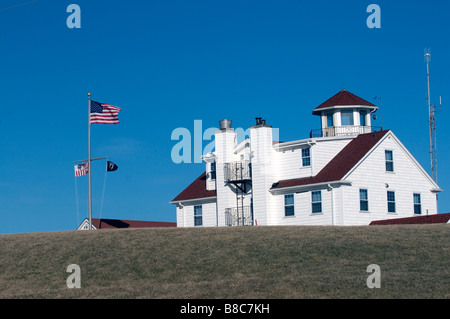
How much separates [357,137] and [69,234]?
22.2 meters

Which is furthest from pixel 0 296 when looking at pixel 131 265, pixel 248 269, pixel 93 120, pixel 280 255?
pixel 93 120

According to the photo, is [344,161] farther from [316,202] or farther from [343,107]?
[343,107]

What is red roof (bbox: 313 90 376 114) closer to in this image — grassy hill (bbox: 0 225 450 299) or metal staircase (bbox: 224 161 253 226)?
metal staircase (bbox: 224 161 253 226)

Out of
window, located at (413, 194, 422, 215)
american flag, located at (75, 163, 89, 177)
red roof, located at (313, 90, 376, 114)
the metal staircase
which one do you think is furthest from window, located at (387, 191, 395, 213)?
american flag, located at (75, 163, 89, 177)

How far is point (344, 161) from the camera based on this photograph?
5212cm

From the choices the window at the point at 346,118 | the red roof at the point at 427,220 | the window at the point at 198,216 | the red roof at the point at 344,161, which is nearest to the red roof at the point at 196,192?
the window at the point at 198,216

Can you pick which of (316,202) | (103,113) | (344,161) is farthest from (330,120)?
(103,113)

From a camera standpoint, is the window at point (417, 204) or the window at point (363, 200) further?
the window at point (417, 204)

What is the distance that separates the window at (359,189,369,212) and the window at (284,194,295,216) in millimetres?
4797

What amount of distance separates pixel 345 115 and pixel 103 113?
1800 centimetres

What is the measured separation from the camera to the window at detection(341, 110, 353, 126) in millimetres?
56000

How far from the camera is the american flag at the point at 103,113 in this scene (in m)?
49.3

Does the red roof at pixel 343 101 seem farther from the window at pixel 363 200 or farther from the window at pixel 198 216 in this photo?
the window at pixel 198 216

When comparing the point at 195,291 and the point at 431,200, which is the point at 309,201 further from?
the point at 195,291
